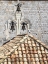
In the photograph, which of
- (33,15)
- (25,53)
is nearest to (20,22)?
(33,15)

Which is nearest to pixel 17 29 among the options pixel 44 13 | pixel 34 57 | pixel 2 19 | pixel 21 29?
pixel 21 29

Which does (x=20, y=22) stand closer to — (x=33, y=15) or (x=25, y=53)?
(x=33, y=15)

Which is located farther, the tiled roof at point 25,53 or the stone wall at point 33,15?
the stone wall at point 33,15

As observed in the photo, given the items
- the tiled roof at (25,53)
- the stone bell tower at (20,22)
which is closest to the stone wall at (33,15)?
the stone bell tower at (20,22)

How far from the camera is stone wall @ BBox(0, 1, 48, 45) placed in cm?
1075

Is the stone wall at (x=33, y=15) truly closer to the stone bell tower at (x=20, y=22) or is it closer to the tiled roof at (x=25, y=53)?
the stone bell tower at (x=20, y=22)

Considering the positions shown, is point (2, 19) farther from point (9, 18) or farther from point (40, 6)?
point (40, 6)

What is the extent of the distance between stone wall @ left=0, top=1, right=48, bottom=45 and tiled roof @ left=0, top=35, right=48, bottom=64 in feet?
16.8

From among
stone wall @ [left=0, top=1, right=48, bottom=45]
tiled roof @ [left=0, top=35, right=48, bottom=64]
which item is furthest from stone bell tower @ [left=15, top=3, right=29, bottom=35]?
tiled roof @ [left=0, top=35, right=48, bottom=64]

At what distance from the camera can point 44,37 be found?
10.9 meters

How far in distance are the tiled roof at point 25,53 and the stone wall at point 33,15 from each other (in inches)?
201

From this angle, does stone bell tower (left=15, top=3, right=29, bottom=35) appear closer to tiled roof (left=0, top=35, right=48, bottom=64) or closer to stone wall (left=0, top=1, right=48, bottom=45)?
stone wall (left=0, top=1, right=48, bottom=45)

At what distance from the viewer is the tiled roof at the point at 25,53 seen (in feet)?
16.4

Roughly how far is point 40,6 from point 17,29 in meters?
1.58
